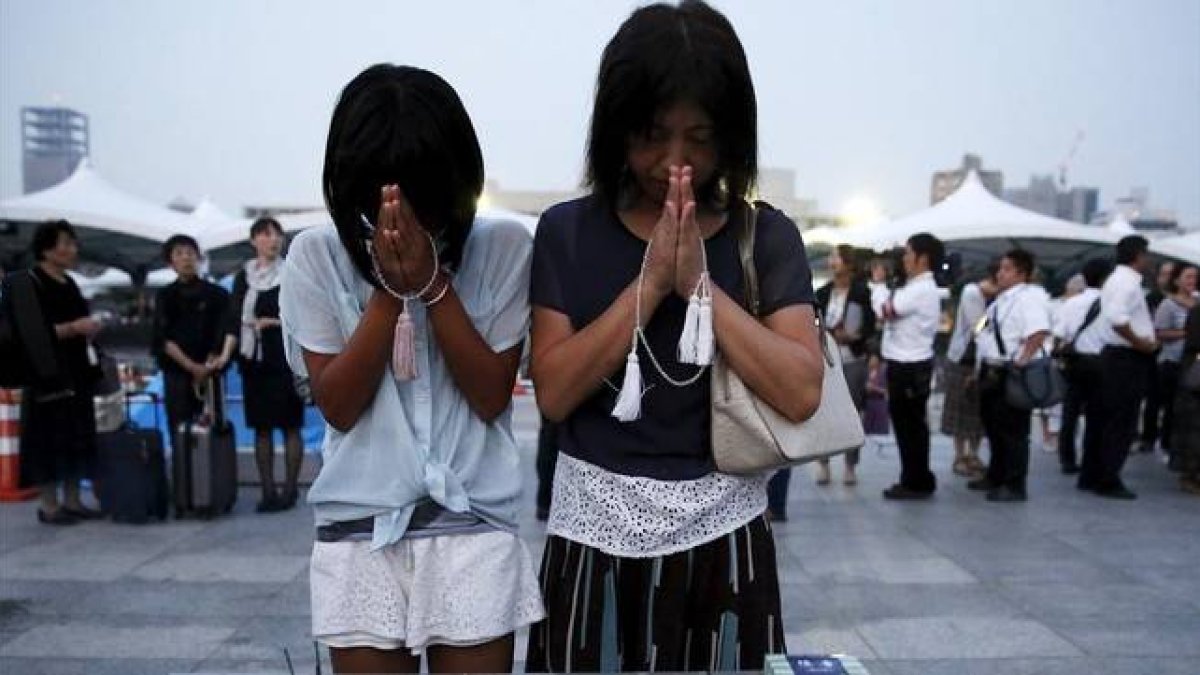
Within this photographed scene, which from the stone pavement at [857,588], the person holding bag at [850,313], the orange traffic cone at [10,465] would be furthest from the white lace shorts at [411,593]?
the orange traffic cone at [10,465]

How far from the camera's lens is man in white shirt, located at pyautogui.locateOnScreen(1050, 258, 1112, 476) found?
23.5 ft

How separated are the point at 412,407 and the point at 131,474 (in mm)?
5172

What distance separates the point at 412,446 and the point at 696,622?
0.59 metres

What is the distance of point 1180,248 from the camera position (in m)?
15.3

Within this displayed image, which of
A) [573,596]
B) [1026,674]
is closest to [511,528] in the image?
[573,596]

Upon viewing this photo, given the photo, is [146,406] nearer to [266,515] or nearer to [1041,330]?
[266,515]

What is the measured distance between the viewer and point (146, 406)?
7.52m

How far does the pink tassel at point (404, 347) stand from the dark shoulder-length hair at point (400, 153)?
8cm

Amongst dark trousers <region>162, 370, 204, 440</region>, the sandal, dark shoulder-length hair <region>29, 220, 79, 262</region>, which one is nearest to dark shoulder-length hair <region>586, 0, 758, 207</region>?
dark shoulder-length hair <region>29, 220, 79, 262</region>

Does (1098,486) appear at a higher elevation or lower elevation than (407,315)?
lower

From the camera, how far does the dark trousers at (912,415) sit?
682cm

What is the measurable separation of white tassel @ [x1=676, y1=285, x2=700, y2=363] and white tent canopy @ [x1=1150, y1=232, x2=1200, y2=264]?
16016 mm

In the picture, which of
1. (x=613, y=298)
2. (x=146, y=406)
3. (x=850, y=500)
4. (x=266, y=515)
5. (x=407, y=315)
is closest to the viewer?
(x=407, y=315)

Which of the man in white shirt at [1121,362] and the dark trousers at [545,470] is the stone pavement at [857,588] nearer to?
the dark trousers at [545,470]
